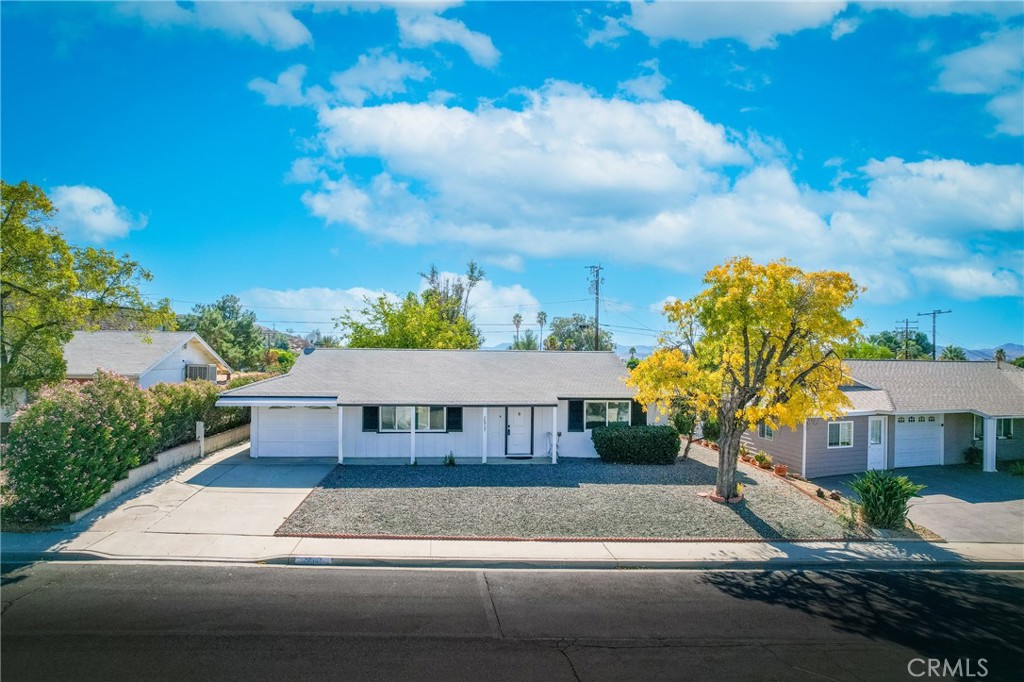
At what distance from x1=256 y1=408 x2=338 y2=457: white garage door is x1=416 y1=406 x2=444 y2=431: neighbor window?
3.25 m

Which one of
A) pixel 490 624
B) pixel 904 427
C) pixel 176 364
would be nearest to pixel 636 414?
pixel 904 427

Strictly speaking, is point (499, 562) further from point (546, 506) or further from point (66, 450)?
point (66, 450)

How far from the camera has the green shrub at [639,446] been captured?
847 inches

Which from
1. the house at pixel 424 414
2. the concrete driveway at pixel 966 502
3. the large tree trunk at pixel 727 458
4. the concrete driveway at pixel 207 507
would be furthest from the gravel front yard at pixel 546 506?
the concrete driveway at pixel 966 502

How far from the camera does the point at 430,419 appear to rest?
71.4ft

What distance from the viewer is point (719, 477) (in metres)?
16.9

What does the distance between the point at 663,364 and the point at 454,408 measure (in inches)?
336

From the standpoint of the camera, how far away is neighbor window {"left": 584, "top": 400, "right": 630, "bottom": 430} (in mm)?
22891

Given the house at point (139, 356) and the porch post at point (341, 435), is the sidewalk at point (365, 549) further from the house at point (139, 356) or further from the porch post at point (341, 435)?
the house at point (139, 356)

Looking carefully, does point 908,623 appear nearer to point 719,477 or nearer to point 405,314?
point 719,477

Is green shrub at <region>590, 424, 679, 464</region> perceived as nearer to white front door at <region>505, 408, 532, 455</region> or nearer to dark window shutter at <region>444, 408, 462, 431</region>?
white front door at <region>505, 408, 532, 455</region>

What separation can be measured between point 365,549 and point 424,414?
9.50 metres

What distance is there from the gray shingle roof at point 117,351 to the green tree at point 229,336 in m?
18.5

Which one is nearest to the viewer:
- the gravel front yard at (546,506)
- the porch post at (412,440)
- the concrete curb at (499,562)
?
the concrete curb at (499,562)
